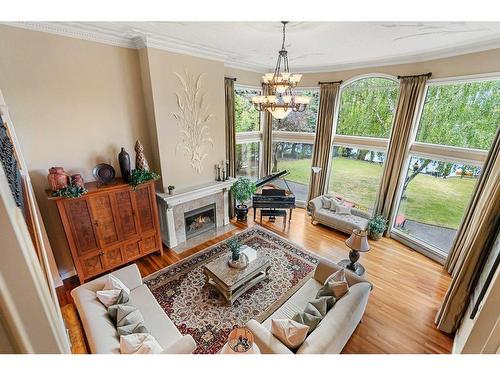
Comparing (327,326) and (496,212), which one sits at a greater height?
(496,212)

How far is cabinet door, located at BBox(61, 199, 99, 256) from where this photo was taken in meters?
3.37

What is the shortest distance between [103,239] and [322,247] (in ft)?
14.6

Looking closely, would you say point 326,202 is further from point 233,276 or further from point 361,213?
point 233,276

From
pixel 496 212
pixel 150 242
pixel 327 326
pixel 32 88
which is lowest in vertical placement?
pixel 150 242

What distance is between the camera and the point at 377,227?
530 centimetres

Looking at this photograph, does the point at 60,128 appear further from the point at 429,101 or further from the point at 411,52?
the point at 429,101

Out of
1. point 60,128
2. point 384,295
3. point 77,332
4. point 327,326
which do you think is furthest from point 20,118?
point 384,295

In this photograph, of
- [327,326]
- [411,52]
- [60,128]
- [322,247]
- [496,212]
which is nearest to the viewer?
[327,326]

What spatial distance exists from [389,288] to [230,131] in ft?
15.9

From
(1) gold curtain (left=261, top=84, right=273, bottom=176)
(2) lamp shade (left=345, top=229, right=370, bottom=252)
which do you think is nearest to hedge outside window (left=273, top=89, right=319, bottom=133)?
(1) gold curtain (left=261, top=84, right=273, bottom=176)

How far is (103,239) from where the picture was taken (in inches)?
149

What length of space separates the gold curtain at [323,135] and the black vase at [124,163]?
4904 millimetres

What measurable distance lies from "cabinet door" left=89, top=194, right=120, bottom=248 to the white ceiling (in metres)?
2.56
